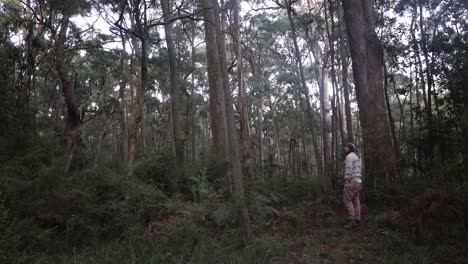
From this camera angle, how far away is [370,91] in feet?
31.2

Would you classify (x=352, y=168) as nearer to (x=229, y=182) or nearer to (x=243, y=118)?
(x=229, y=182)

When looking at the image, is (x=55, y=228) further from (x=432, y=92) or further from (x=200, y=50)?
(x=200, y=50)

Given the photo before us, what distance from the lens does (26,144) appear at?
10.3 metres

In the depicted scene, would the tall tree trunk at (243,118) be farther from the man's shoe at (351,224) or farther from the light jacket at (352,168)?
the man's shoe at (351,224)

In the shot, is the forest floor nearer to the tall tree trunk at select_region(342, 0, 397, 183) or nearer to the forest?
the forest

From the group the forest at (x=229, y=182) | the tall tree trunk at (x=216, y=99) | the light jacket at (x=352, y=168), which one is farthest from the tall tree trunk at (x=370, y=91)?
the tall tree trunk at (x=216, y=99)

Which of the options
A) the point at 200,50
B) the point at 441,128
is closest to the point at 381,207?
the point at 441,128

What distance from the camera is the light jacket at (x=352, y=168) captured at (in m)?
7.05

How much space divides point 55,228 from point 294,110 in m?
20.1

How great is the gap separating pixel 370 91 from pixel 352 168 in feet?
10.7

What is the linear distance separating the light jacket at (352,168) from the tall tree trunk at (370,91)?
5.40 feet

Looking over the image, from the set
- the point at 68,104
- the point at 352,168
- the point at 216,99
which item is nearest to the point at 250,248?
the point at 352,168

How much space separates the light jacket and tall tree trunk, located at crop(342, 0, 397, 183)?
64.8 inches

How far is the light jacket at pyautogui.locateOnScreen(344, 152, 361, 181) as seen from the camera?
705cm
